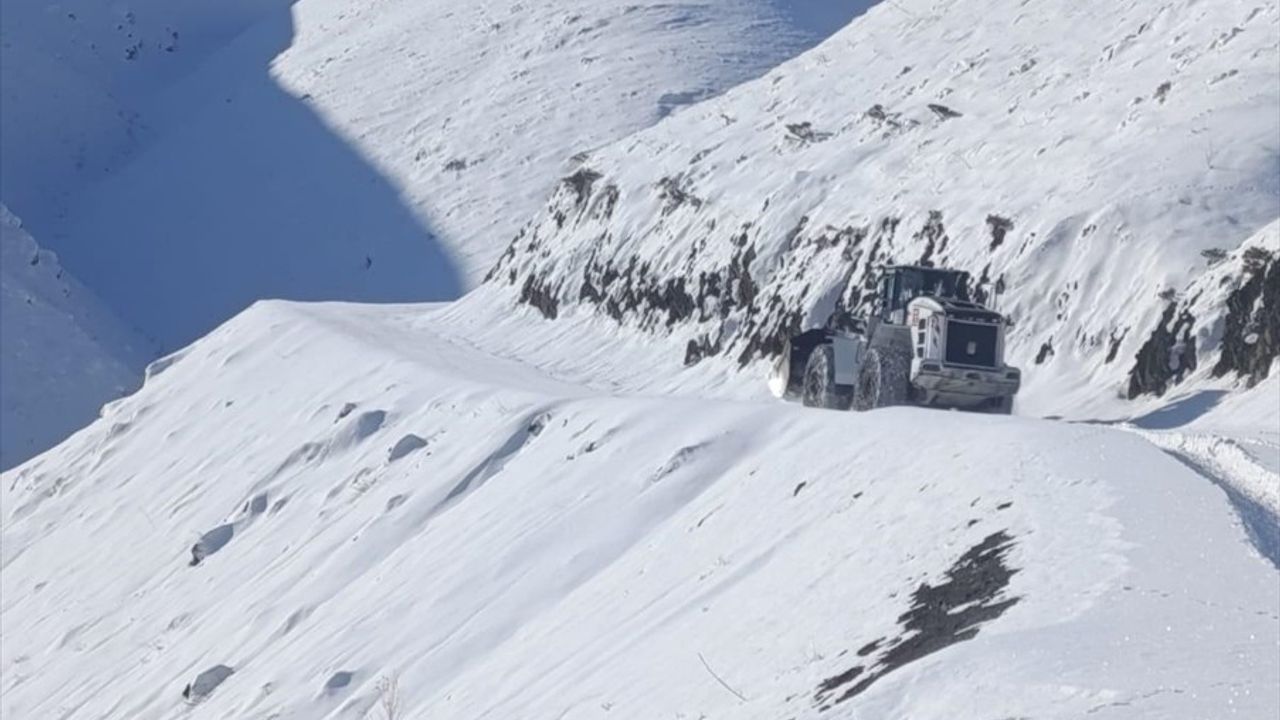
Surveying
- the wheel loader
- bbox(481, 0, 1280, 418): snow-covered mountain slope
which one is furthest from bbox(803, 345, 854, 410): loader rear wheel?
bbox(481, 0, 1280, 418): snow-covered mountain slope

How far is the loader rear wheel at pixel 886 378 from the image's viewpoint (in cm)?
2003

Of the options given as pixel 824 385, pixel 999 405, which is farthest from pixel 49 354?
pixel 999 405

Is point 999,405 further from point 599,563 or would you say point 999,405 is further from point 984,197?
point 984,197

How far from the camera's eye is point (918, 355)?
20078 mm

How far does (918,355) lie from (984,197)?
21.5 ft

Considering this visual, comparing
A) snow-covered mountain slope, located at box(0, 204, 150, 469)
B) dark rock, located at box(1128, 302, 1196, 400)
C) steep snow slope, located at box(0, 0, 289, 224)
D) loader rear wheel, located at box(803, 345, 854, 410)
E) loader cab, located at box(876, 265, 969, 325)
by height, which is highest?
steep snow slope, located at box(0, 0, 289, 224)

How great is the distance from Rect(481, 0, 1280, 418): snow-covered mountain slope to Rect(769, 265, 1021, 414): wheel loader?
1451mm

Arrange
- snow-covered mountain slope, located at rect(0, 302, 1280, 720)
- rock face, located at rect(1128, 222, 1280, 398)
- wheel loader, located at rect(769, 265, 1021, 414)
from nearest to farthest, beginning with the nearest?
snow-covered mountain slope, located at rect(0, 302, 1280, 720), rock face, located at rect(1128, 222, 1280, 398), wheel loader, located at rect(769, 265, 1021, 414)

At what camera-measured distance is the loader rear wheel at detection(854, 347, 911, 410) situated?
20.0 metres

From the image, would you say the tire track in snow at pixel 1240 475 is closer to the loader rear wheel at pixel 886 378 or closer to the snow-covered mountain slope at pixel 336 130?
the loader rear wheel at pixel 886 378

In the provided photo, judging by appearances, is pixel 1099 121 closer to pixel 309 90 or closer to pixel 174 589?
pixel 174 589

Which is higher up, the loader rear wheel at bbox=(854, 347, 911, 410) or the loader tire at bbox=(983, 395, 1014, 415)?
the loader rear wheel at bbox=(854, 347, 911, 410)

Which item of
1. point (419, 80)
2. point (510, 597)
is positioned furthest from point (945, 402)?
point (419, 80)

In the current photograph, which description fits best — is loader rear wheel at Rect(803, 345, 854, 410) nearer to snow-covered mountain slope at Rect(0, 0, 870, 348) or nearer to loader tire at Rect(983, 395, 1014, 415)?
loader tire at Rect(983, 395, 1014, 415)
